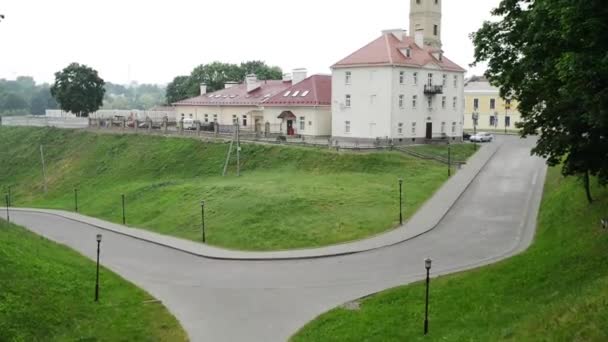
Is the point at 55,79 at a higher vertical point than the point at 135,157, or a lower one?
higher

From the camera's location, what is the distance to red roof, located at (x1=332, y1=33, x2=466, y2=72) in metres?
53.8

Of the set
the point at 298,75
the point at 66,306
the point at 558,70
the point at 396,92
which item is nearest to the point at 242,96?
the point at 298,75

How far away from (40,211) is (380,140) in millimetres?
29004

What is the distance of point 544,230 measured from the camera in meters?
27.8

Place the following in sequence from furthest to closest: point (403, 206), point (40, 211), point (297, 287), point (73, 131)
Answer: point (73, 131) < point (40, 211) < point (403, 206) < point (297, 287)

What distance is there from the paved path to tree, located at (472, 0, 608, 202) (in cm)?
542

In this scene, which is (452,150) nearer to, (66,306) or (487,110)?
(487,110)

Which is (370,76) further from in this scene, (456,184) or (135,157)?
(135,157)

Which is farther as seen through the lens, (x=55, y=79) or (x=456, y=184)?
(x=55, y=79)

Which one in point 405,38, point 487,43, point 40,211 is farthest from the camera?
point 405,38

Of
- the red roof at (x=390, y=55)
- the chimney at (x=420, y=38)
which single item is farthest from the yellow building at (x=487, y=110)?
the red roof at (x=390, y=55)

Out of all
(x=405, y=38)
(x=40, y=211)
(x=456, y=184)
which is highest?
(x=405, y=38)

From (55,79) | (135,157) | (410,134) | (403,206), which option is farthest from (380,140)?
(55,79)

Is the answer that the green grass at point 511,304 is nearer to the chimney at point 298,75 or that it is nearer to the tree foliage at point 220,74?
the chimney at point 298,75
